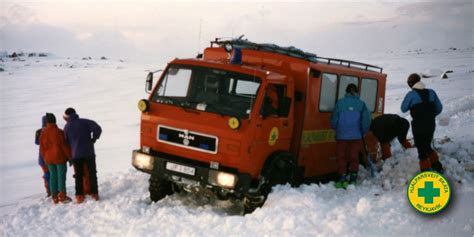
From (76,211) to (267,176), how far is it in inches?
121

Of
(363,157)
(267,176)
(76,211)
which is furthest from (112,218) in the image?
(363,157)

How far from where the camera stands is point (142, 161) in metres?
7.25

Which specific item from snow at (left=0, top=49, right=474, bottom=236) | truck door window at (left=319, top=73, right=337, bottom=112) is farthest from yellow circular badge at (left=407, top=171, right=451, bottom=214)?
truck door window at (left=319, top=73, right=337, bottom=112)

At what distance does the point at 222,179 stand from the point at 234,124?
0.82 meters

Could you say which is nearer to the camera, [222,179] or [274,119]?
[222,179]

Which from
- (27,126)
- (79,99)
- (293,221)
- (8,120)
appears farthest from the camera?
(79,99)

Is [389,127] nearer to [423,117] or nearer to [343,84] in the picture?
[343,84]

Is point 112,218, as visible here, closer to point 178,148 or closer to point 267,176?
point 178,148

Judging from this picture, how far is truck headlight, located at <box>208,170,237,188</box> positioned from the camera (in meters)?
6.58

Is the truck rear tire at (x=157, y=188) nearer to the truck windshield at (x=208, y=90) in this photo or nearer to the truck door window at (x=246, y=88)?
the truck windshield at (x=208, y=90)

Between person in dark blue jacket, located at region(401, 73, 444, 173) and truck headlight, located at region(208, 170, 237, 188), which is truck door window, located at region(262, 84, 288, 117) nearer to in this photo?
truck headlight, located at region(208, 170, 237, 188)

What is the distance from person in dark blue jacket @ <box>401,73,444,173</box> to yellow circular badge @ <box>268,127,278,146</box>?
8.21 ft

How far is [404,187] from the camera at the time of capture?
26.1ft

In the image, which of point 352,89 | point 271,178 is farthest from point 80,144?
point 352,89
